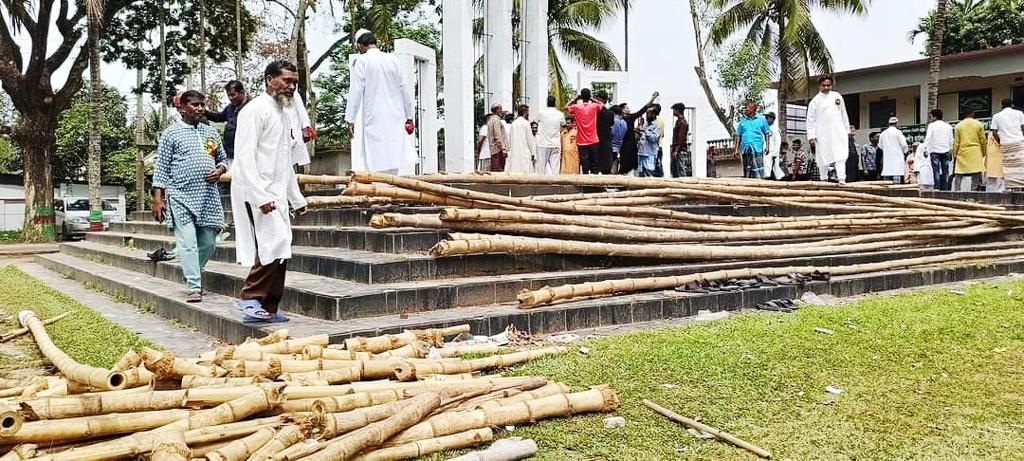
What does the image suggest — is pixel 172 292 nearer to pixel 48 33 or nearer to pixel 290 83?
pixel 290 83

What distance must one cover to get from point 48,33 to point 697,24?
18157 mm

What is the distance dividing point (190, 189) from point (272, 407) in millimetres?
3541

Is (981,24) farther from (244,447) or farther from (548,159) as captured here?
(244,447)

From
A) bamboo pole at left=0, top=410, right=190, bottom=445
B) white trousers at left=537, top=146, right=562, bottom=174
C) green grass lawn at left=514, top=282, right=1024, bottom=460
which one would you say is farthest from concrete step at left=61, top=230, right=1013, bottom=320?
white trousers at left=537, top=146, right=562, bottom=174

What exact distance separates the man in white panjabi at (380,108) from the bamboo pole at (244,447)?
20.9ft

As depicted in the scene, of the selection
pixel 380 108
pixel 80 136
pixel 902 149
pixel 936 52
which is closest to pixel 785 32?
pixel 936 52

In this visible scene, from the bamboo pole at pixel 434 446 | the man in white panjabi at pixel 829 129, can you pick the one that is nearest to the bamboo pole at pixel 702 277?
the bamboo pole at pixel 434 446

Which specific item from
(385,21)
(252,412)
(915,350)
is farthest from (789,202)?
(385,21)

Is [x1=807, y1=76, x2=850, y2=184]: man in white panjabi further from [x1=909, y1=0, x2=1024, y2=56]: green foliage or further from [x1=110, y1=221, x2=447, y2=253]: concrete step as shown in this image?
[x1=909, y1=0, x2=1024, y2=56]: green foliage

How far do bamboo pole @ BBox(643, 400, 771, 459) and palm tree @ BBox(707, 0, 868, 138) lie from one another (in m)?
20.1

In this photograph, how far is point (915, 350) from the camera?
14.2ft

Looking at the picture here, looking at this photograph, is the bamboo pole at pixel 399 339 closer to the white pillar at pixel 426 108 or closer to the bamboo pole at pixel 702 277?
the bamboo pole at pixel 702 277

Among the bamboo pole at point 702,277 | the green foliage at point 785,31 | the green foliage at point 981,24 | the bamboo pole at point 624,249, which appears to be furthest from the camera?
the green foliage at point 981,24

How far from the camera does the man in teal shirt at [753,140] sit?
12562 mm
